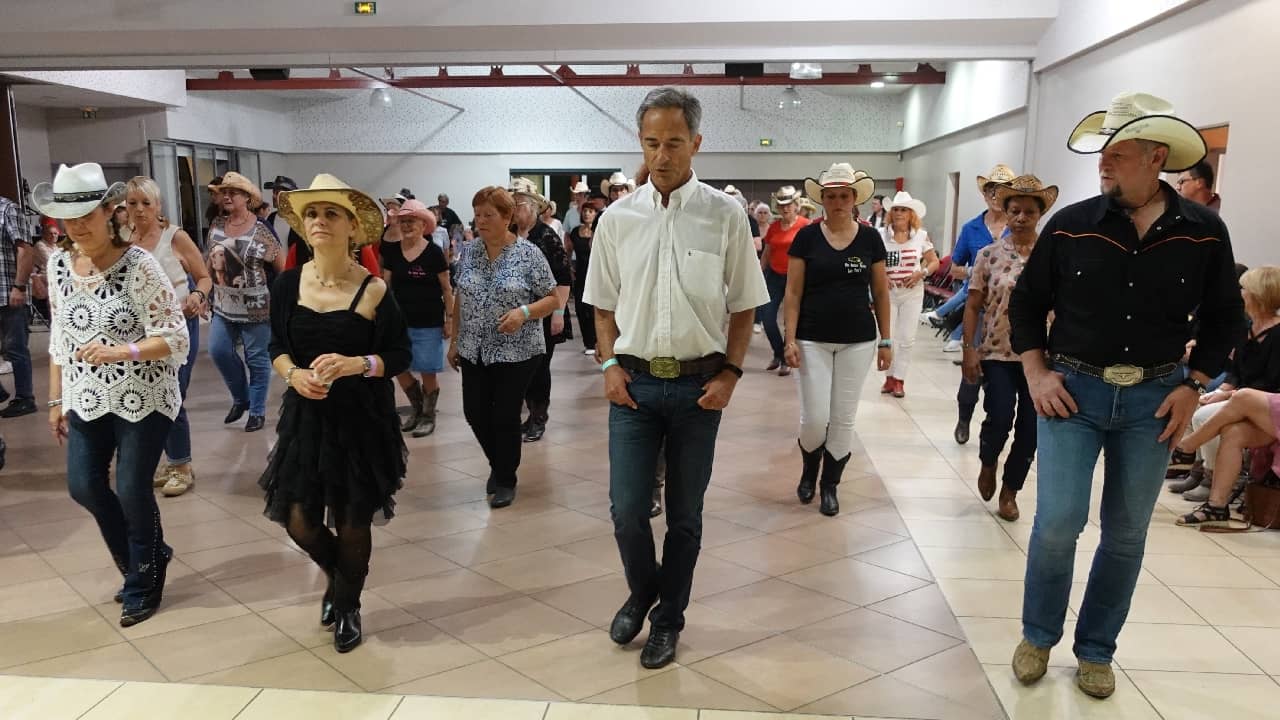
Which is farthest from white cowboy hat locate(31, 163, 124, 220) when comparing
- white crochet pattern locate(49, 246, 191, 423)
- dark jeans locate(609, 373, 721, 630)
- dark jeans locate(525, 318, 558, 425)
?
dark jeans locate(525, 318, 558, 425)

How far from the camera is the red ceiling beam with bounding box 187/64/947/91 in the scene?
15461mm

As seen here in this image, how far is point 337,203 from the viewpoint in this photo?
322 cm

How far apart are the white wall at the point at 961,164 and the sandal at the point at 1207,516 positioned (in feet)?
19.9

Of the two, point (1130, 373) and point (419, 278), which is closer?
point (1130, 373)

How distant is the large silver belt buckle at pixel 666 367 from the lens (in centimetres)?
299

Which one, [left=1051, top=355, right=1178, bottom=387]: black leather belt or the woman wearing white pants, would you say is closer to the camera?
[left=1051, top=355, right=1178, bottom=387]: black leather belt

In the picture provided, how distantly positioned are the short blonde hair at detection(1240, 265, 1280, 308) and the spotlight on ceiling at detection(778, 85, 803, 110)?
14857 mm

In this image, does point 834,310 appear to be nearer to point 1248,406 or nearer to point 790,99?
point 1248,406

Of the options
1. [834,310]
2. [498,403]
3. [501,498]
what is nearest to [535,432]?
[501,498]

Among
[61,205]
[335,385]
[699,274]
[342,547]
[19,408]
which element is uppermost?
[61,205]

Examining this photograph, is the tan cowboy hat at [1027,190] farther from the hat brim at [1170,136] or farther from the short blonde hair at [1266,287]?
the hat brim at [1170,136]

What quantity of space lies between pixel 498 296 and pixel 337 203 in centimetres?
170

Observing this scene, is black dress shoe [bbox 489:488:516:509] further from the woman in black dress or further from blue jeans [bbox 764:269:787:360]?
blue jeans [bbox 764:269:787:360]

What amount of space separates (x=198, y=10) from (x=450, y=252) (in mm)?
6146
